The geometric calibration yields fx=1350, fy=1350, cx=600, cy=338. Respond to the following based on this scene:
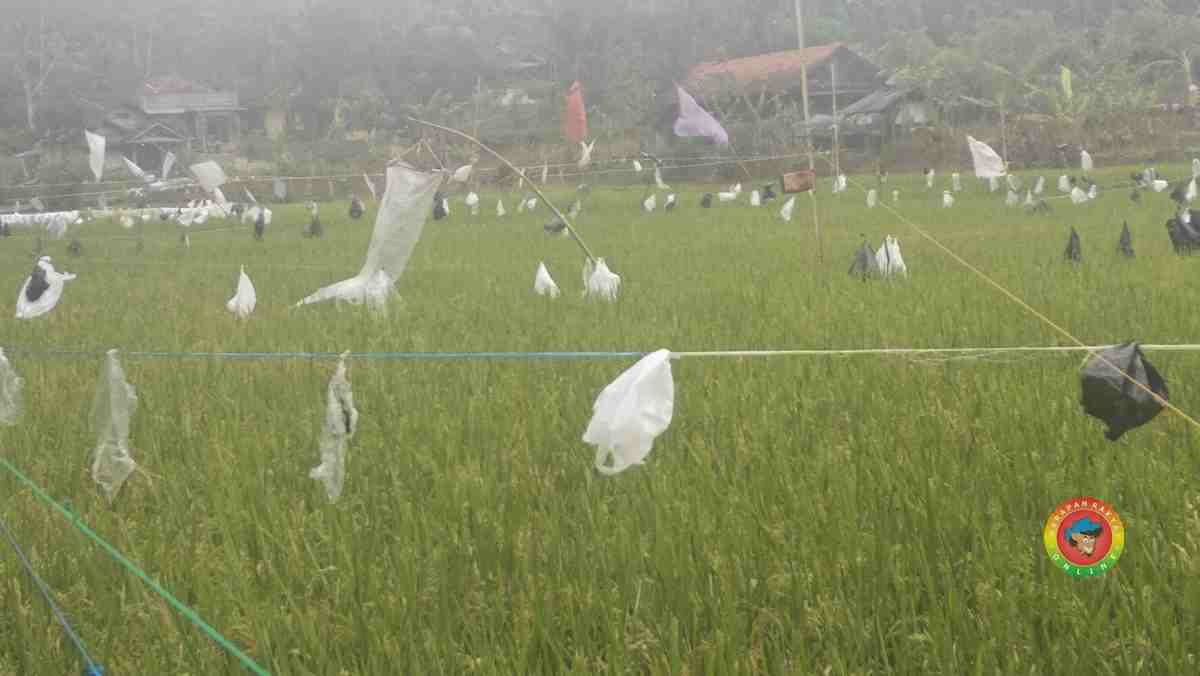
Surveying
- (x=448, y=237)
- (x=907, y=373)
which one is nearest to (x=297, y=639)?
(x=907, y=373)

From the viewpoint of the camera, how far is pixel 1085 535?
131 cm

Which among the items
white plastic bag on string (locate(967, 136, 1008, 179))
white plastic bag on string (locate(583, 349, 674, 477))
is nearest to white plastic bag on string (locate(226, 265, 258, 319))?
white plastic bag on string (locate(967, 136, 1008, 179))

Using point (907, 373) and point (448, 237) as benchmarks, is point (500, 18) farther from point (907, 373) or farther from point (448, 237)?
point (907, 373)

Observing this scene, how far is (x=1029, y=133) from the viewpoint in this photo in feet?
68.6

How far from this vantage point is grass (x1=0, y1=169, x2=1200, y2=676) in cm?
178

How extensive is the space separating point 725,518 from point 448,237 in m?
10.2

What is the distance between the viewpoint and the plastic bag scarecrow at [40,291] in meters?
5.36

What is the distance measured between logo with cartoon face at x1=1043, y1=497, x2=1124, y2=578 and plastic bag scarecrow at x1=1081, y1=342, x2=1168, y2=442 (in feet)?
0.99

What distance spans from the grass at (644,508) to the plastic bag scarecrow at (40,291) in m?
0.42

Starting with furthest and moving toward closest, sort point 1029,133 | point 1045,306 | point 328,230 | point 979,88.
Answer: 1. point 979,88
2. point 1029,133
3. point 328,230
4. point 1045,306

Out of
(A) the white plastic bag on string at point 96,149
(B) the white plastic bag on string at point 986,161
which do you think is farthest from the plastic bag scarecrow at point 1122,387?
(A) the white plastic bag on string at point 96,149

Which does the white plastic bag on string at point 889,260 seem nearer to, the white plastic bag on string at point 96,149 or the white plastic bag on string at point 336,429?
the white plastic bag on string at point 336,429

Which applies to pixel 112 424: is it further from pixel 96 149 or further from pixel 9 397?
pixel 96 149

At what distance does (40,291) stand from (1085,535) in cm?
500
